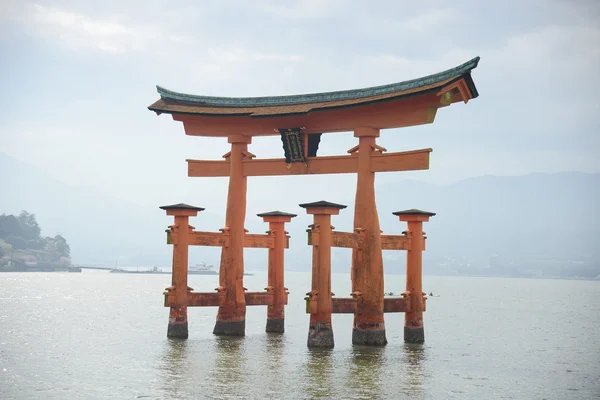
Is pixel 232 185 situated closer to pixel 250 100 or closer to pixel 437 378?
pixel 250 100

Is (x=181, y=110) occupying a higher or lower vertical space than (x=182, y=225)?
higher

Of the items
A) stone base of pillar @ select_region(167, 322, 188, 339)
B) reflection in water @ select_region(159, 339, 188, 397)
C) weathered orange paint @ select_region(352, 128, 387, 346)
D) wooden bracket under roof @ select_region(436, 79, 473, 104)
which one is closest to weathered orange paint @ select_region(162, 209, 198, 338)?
stone base of pillar @ select_region(167, 322, 188, 339)

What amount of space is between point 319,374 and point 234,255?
257 inches

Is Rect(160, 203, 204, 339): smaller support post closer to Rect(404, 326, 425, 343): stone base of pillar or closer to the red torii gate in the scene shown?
the red torii gate

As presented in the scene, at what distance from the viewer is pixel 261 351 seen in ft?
72.7

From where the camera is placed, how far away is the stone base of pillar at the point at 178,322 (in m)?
22.8

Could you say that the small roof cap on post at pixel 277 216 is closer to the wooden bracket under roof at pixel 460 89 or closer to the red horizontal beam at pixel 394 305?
the red horizontal beam at pixel 394 305

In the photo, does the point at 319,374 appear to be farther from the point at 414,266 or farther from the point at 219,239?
the point at 219,239

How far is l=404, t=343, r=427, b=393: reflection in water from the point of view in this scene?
17625 mm

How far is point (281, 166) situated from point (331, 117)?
7.46ft

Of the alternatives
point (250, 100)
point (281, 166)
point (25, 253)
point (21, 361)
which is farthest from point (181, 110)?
point (25, 253)

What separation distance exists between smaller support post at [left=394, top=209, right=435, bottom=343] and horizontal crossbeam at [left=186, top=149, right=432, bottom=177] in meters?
2.51

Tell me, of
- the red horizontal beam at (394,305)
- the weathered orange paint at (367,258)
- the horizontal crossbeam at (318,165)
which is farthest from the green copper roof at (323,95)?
the red horizontal beam at (394,305)

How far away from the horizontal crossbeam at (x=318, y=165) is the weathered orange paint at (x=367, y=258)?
0.34m
